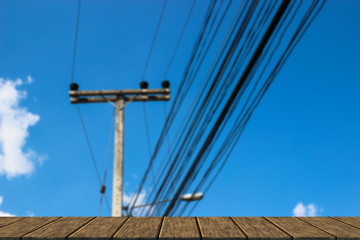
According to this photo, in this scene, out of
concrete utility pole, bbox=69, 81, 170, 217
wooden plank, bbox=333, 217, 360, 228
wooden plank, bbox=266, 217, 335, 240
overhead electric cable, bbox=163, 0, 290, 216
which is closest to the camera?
wooden plank, bbox=266, 217, 335, 240

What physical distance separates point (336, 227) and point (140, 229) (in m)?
0.98

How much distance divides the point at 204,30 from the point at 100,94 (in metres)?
5.37

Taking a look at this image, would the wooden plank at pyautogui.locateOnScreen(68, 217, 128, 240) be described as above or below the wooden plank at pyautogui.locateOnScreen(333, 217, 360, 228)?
above

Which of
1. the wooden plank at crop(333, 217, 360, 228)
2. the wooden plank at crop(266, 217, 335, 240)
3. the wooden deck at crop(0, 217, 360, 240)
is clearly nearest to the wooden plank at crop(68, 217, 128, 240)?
the wooden deck at crop(0, 217, 360, 240)

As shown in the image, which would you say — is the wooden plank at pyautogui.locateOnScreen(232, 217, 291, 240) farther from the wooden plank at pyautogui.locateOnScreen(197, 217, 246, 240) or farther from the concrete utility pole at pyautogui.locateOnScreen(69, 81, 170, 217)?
the concrete utility pole at pyautogui.locateOnScreen(69, 81, 170, 217)

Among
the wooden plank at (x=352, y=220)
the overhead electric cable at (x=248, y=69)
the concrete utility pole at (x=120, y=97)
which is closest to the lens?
the wooden plank at (x=352, y=220)

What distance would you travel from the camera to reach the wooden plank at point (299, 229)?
134 cm

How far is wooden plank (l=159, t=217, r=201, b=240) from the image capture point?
1.35 m

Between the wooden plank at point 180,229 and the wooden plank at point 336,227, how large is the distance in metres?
0.63

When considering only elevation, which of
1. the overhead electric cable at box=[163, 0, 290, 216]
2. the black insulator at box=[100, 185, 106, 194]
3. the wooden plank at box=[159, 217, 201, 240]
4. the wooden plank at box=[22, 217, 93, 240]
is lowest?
the wooden plank at box=[159, 217, 201, 240]

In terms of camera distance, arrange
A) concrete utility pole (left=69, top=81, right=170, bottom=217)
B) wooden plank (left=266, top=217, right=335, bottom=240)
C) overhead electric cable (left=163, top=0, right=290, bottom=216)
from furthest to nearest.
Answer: concrete utility pole (left=69, top=81, right=170, bottom=217) → overhead electric cable (left=163, top=0, right=290, bottom=216) → wooden plank (left=266, top=217, right=335, bottom=240)

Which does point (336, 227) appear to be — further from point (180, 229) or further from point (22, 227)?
point (22, 227)

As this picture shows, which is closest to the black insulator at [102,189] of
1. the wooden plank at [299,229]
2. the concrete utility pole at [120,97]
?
the concrete utility pole at [120,97]

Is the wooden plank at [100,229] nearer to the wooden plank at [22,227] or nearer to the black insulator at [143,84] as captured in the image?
the wooden plank at [22,227]
